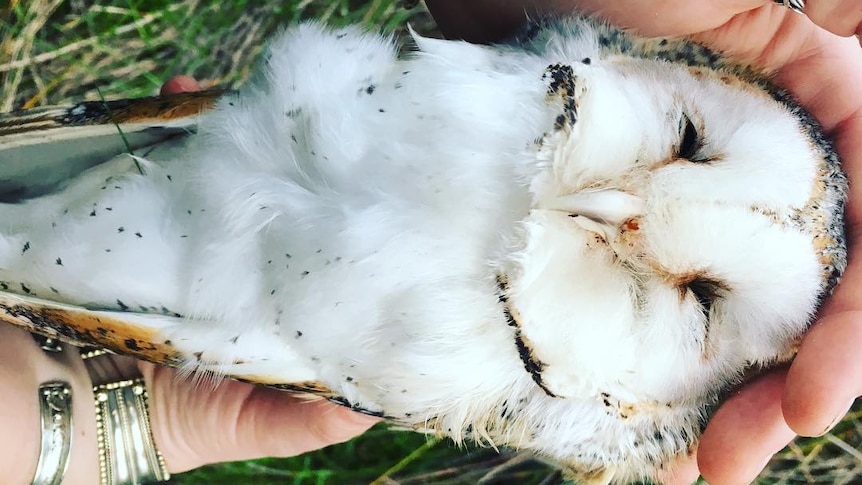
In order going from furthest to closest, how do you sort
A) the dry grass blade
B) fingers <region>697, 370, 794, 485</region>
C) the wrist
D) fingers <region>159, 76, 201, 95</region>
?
the dry grass blade < fingers <region>159, 76, 201, 95</region> < the wrist < fingers <region>697, 370, 794, 485</region>

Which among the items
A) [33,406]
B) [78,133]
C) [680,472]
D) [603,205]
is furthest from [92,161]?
[680,472]

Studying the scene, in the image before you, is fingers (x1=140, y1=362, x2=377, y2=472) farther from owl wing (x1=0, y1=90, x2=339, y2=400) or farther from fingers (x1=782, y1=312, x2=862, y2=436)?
fingers (x1=782, y1=312, x2=862, y2=436)

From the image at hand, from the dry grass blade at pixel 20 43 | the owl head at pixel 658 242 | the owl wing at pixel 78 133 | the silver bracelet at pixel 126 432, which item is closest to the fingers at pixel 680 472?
the owl head at pixel 658 242

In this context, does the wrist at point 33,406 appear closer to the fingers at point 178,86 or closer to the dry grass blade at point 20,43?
the fingers at point 178,86

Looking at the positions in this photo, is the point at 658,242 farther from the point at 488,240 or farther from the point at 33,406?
the point at 33,406

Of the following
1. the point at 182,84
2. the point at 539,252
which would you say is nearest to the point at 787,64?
the point at 539,252

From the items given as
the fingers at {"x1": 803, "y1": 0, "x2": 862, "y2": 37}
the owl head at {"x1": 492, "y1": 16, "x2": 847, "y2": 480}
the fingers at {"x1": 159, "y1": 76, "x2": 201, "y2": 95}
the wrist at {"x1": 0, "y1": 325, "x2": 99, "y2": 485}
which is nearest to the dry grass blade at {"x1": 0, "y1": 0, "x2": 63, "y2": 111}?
the fingers at {"x1": 159, "y1": 76, "x2": 201, "y2": 95}

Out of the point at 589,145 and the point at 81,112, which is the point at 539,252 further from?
the point at 81,112
